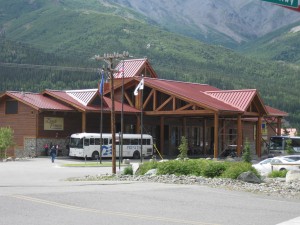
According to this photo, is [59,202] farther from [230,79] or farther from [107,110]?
[230,79]

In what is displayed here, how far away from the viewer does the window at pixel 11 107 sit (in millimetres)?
54688

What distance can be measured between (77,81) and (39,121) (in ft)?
283

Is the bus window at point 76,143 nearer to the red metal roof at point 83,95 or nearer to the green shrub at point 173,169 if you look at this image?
the red metal roof at point 83,95

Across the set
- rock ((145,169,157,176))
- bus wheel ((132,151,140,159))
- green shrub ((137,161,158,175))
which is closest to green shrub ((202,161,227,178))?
rock ((145,169,157,176))

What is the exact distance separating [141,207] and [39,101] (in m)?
37.8

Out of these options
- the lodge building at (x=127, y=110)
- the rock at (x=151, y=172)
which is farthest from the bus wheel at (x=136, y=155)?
the rock at (x=151, y=172)

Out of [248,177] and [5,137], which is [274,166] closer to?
[248,177]

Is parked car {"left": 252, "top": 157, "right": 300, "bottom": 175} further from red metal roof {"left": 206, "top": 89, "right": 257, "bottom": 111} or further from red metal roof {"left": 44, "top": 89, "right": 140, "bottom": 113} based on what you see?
red metal roof {"left": 44, "top": 89, "right": 140, "bottom": 113}

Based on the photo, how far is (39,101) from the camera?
53406 mm

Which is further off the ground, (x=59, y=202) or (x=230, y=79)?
(x=230, y=79)

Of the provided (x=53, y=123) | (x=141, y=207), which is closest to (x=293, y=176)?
(x=141, y=207)

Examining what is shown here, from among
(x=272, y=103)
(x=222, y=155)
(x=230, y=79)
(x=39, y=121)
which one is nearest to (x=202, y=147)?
(x=222, y=155)

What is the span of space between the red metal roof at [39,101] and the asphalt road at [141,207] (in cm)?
3024

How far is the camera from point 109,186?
23.2 metres
